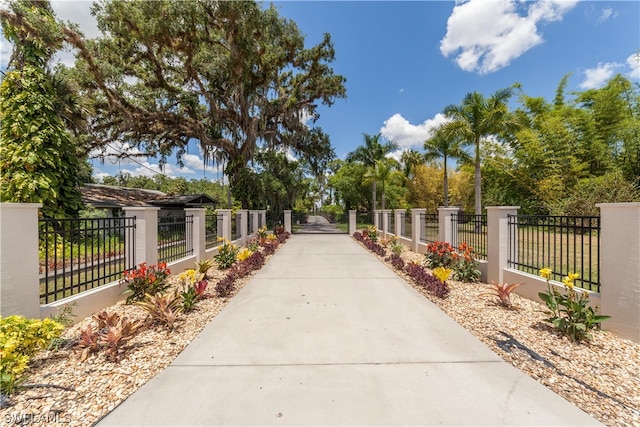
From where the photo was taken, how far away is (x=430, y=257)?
22.6 ft

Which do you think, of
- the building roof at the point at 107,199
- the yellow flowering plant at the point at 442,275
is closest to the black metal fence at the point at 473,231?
the yellow flowering plant at the point at 442,275

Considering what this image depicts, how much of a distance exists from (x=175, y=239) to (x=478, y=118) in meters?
17.1

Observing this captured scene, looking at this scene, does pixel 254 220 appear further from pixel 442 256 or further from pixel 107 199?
pixel 107 199

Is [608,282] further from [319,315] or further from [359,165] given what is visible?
[359,165]

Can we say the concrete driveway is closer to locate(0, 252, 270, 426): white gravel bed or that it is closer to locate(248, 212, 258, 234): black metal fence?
locate(0, 252, 270, 426): white gravel bed

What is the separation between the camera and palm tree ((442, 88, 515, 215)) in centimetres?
1514

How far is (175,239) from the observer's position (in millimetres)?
6754

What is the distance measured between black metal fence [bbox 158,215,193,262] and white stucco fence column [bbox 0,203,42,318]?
2.70m

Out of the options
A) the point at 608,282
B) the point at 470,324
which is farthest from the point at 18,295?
the point at 608,282

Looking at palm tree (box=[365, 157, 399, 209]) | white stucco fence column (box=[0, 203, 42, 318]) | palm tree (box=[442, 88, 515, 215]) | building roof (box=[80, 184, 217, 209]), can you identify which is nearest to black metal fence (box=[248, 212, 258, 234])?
building roof (box=[80, 184, 217, 209])

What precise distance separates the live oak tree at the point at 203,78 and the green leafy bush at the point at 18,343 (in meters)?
12.2

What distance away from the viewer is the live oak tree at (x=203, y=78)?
1097 centimetres

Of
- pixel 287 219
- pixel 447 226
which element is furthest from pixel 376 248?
pixel 287 219

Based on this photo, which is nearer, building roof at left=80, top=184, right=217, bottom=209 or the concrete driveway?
the concrete driveway
